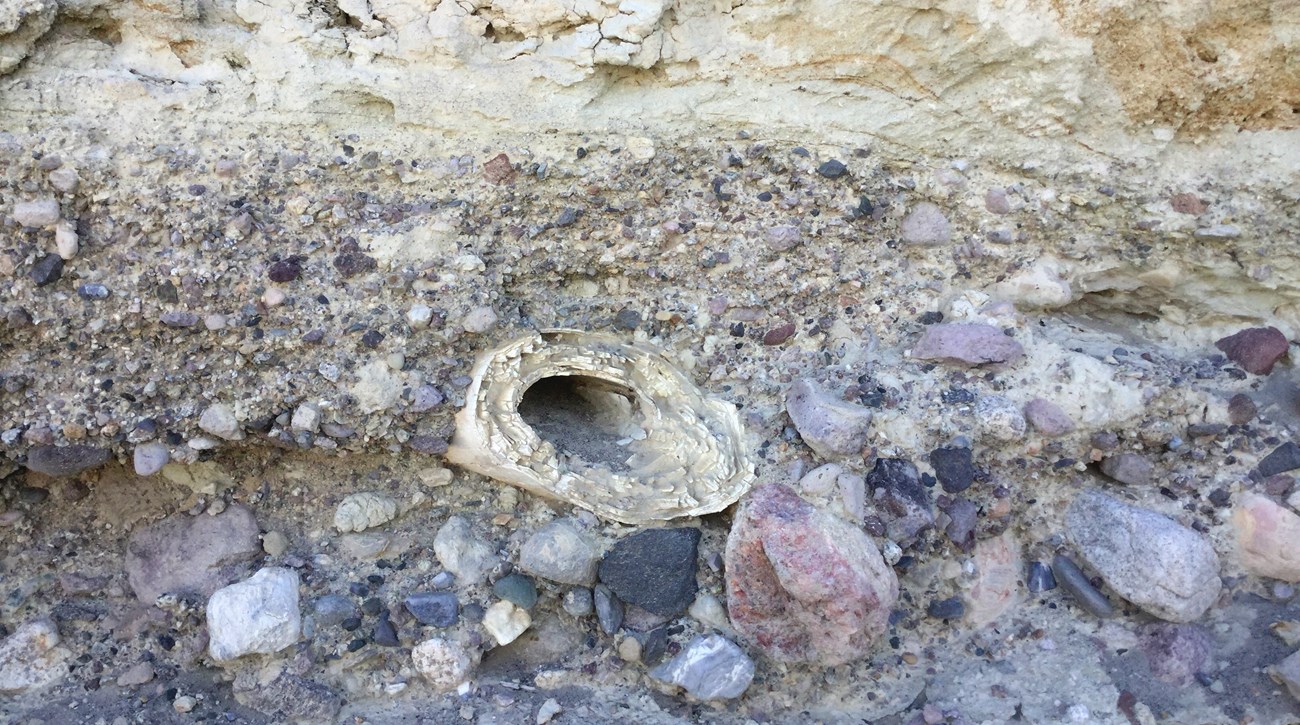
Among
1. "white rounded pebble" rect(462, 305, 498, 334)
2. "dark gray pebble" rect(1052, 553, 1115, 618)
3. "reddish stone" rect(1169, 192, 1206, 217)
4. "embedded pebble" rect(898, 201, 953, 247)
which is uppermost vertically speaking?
"reddish stone" rect(1169, 192, 1206, 217)

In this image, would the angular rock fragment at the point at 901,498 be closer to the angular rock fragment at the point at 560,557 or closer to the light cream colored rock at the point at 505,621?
the angular rock fragment at the point at 560,557

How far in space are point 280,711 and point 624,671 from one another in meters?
0.76

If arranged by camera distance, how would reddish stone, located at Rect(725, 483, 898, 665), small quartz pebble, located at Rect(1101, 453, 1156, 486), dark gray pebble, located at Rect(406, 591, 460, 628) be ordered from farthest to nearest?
small quartz pebble, located at Rect(1101, 453, 1156, 486) < dark gray pebble, located at Rect(406, 591, 460, 628) < reddish stone, located at Rect(725, 483, 898, 665)

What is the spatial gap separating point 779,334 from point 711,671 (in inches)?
33.0

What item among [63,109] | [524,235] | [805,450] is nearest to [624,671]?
[805,450]

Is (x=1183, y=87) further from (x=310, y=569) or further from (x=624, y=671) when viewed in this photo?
(x=310, y=569)

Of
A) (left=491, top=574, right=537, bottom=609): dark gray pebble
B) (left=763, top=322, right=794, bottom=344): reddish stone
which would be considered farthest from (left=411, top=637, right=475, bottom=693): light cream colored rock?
(left=763, top=322, right=794, bottom=344): reddish stone

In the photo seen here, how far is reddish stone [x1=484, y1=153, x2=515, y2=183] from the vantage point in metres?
2.04

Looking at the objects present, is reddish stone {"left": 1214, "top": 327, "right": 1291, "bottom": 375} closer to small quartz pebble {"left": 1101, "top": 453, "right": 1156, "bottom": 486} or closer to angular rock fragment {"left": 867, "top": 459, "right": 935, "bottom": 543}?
small quartz pebble {"left": 1101, "top": 453, "right": 1156, "bottom": 486}

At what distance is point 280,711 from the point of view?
6.02ft

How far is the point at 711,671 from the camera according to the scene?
185 centimetres

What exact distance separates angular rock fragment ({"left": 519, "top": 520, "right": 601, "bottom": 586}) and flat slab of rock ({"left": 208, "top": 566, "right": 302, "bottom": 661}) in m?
0.53

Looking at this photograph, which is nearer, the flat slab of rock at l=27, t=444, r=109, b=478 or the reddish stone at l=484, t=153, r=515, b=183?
the flat slab of rock at l=27, t=444, r=109, b=478

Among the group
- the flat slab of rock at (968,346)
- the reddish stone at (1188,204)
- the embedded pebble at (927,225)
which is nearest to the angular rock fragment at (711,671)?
the flat slab of rock at (968,346)
